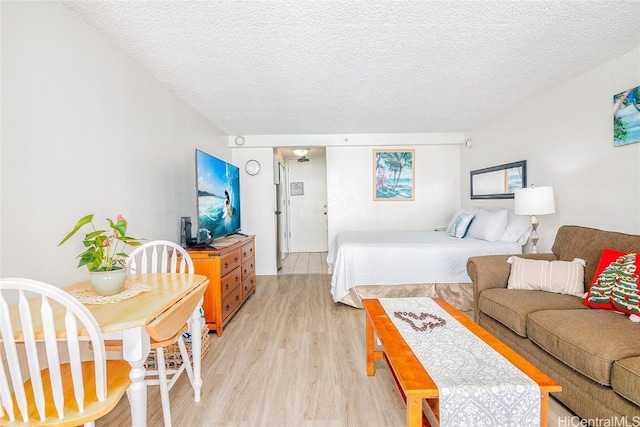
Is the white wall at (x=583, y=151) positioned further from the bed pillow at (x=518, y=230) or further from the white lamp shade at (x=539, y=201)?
the white lamp shade at (x=539, y=201)

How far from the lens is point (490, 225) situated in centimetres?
333

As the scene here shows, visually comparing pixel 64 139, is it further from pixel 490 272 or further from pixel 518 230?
pixel 518 230

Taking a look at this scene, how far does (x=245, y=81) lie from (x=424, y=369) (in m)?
2.40

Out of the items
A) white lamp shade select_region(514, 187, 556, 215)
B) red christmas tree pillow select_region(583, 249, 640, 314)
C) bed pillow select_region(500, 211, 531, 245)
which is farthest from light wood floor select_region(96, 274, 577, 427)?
bed pillow select_region(500, 211, 531, 245)

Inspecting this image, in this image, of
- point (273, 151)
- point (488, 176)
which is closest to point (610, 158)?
point (488, 176)

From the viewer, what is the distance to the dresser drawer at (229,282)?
8.87 feet

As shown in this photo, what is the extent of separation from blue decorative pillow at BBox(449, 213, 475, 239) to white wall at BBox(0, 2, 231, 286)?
319 cm

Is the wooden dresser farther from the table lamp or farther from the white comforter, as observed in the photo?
the table lamp

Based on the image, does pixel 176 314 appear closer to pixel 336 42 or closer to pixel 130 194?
pixel 130 194

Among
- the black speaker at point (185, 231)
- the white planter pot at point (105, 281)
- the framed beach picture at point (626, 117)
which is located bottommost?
the white planter pot at point (105, 281)

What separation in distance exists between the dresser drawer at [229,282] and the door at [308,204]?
143 inches

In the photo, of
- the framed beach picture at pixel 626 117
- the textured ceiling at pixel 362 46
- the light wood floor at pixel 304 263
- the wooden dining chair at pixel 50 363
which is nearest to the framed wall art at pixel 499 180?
the textured ceiling at pixel 362 46

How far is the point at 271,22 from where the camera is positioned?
173cm

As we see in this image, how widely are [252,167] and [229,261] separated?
2190 millimetres
